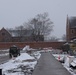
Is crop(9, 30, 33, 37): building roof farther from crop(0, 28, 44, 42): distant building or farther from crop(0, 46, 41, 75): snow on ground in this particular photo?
crop(0, 46, 41, 75): snow on ground

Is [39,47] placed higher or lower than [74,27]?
lower

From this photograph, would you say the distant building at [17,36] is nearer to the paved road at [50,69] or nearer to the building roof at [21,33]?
the building roof at [21,33]

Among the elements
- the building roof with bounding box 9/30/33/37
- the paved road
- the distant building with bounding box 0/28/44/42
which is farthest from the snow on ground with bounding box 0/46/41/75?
the building roof with bounding box 9/30/33/37

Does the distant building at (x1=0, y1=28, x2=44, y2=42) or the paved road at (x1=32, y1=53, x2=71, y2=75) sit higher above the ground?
the distant building at (x1=0, y1=28, x2=44, y2=42)

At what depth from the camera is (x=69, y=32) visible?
110 m

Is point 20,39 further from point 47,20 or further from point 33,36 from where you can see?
point 47,20

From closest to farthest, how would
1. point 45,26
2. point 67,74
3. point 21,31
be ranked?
1. point 67,74
2. point 45,26
3. point 21,31

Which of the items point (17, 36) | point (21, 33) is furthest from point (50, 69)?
point (21, 33)

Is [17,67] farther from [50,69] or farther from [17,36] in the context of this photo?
[17,36]

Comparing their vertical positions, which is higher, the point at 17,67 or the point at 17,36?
the point at 17,36

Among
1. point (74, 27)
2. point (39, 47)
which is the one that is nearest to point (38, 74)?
point (39, 47)

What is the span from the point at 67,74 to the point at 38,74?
188cm

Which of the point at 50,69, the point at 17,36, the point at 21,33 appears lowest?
the point at 50,69

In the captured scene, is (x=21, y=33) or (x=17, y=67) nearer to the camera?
(x=17, y=67)
